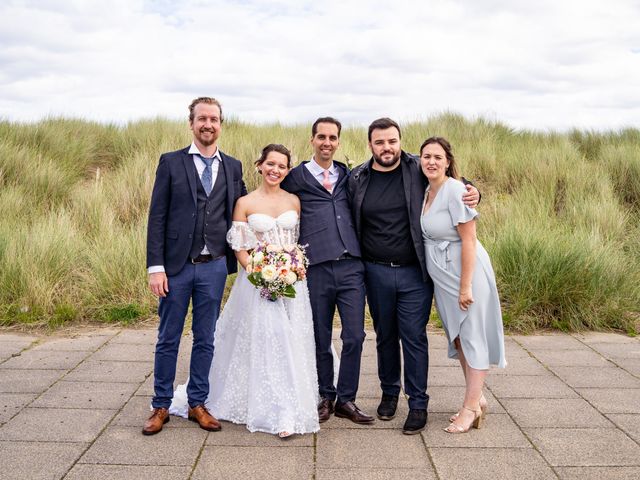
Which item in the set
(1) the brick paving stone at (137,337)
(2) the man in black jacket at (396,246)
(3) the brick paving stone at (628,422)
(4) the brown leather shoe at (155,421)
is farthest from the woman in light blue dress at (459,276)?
(1) the brick paving stone at (137,337)

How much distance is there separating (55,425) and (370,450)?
2.23 meters

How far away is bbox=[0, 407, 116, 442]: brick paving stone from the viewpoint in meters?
4.72

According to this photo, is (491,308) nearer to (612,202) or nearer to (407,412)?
(407,412)

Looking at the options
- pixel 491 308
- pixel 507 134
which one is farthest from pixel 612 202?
pixel 491 308

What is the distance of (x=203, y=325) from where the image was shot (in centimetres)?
491

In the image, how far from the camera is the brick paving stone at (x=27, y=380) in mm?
5746

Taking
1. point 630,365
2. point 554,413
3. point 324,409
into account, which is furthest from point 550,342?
point 324,409

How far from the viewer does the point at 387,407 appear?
5121 millimetres

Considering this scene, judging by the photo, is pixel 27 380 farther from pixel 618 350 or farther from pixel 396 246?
pixel 618 350

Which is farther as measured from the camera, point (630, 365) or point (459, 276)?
point (630, 365)

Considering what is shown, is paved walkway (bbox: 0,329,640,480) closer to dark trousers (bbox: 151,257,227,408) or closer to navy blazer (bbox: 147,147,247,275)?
dark trousers (bbox: 151,257,227,408)

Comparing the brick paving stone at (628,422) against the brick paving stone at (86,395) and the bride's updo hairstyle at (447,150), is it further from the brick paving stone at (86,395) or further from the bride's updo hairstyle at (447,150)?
the brick paving stone at (86,395)

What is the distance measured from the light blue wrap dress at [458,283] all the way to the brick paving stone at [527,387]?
1.02m

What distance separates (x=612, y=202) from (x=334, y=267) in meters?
8.42
